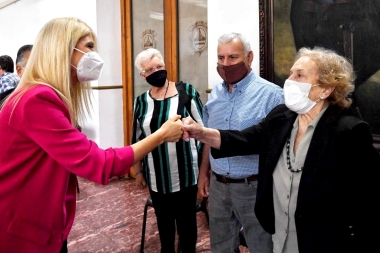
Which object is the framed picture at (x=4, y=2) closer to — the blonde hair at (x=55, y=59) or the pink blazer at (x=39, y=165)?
the blonde hair at (x=55, y=59)

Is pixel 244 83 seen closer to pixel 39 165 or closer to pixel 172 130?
pixel 172 130

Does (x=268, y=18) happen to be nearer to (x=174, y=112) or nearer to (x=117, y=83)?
(x=174, y=112)

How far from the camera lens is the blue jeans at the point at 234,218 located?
1.88 meters

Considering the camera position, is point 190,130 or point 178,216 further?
point 178,216

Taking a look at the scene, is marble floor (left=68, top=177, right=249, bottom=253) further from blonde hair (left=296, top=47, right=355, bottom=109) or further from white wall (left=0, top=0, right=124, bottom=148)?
blonde hair (left=296, top=47, right=355, bottom=109)

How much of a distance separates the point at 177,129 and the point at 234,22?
173 cm

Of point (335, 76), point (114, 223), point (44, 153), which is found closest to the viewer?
point (44, 153)

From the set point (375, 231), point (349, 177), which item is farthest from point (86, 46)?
point (375, 231)

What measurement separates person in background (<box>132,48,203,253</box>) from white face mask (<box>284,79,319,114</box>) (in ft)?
3.08

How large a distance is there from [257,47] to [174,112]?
104cm

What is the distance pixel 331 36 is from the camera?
2.50m

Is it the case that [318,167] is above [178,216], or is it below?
above

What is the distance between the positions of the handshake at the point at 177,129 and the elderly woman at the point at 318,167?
0.35 meters

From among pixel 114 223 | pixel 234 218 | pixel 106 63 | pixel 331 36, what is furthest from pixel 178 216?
pixel 106 63
